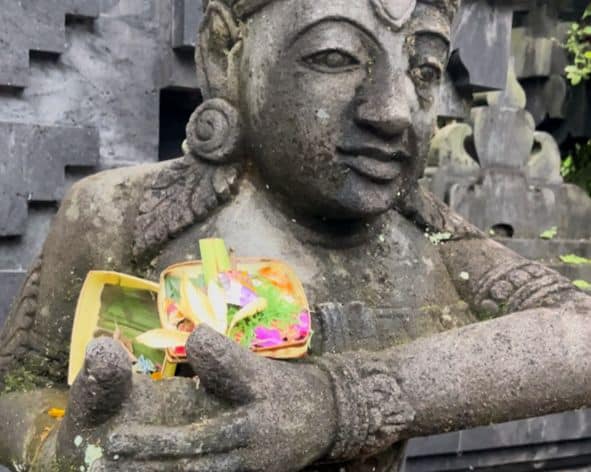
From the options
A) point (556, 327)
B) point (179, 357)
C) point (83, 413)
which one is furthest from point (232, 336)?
point (556, 327)

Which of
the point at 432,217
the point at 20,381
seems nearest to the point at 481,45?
the point at 432,217

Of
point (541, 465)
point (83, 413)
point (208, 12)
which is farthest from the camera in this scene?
point (541, 465)

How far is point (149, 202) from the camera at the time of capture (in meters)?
1.52

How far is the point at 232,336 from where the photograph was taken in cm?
129

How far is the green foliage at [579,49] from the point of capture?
4113mm

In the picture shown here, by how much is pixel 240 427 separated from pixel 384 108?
0.53 meters

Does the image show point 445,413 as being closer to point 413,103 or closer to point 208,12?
point 413,103

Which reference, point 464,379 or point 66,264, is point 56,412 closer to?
point 66,264

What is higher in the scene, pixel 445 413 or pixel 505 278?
pixel 505 278

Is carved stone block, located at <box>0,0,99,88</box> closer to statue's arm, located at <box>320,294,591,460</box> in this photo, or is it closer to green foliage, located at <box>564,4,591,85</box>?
statue's arm, located at <box>320,294,591,460</box>

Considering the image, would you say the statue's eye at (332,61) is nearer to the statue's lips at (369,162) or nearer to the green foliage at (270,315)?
the statue's lips at (369,162)

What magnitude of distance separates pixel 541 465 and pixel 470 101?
1469 mm

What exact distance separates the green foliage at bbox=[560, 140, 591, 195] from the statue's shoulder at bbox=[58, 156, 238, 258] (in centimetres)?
317

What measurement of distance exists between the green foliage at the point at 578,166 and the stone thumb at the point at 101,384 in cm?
358
